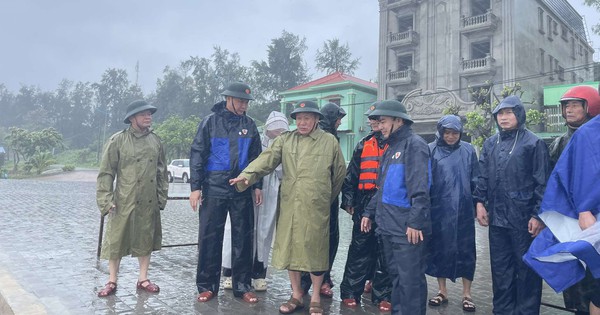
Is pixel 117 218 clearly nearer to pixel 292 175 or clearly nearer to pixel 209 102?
pixel 292 175

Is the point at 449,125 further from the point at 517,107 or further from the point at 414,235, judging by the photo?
the point at 414,235

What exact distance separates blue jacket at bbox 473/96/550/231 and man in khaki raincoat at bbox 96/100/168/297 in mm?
3411

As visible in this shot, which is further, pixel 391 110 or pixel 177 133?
pixel 177 133

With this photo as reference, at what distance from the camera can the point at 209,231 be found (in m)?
4.52

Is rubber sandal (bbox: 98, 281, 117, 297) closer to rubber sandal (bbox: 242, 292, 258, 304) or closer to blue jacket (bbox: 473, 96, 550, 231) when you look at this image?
rubber sandal (bbox: 242, 292, 258, 304)

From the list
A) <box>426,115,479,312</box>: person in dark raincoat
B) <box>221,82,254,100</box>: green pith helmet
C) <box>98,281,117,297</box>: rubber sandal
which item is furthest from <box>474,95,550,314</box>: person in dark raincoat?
<box>98,281,117,297</box>: rubber sandal

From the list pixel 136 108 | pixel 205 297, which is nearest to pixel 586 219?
pixel 205 297

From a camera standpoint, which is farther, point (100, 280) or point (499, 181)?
point (100, 280)

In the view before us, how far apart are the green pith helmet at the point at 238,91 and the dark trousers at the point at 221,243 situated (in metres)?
1.07

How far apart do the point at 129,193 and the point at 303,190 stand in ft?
6.11

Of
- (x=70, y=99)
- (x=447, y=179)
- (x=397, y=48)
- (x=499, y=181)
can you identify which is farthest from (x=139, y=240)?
(x=70, y=99)

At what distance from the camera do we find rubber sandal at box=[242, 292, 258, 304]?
4391mm

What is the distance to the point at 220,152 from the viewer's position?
458 centimetres

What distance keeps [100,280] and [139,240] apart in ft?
2.74
